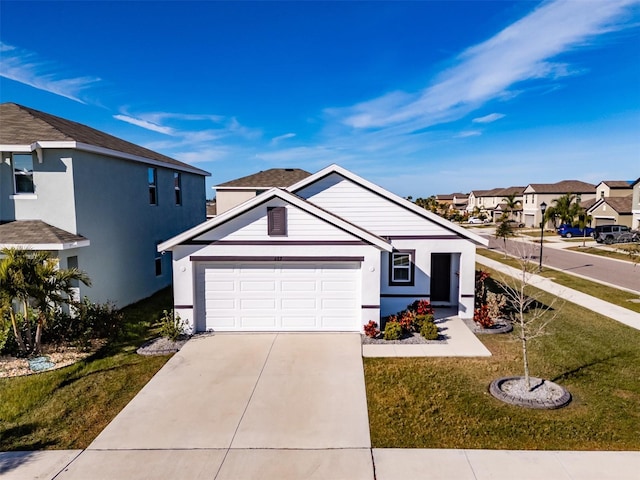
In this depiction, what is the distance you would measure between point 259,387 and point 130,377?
10.9ft

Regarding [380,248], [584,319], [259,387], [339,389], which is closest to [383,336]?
[380,248]

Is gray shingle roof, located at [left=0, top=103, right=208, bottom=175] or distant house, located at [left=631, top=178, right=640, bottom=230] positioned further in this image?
distant house, located at [left=631, top=178, right=640, bottom=230]

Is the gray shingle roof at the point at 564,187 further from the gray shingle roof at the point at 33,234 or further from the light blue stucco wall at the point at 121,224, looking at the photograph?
the gray shingle roof at the point at 33,234

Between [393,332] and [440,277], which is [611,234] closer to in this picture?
[440,277]

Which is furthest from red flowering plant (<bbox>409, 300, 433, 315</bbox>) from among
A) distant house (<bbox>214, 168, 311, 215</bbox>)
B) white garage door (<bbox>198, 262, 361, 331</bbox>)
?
distant house (<bbox>214, 168, 311, 215</bbox>)

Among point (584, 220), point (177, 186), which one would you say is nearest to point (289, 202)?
point (177, 186)

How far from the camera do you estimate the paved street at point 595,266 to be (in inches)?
830

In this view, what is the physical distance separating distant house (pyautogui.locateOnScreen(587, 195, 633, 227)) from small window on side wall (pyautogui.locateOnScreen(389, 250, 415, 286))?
40493 mm

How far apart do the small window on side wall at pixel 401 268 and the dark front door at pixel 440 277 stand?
5.67 feet

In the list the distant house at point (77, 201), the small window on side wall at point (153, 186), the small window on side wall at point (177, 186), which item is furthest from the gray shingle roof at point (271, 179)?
the distant house at point (77, 201)

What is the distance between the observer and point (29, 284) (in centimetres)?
974

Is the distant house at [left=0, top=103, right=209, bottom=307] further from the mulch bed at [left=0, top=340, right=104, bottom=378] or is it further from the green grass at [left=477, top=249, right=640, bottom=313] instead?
the green grass at [left=477, top=249, right=640, bottom=313]

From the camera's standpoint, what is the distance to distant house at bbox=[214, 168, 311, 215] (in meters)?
24.2

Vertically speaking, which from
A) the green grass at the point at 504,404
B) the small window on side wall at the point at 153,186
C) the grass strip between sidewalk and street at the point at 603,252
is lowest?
the green grass at the point at 504,404
